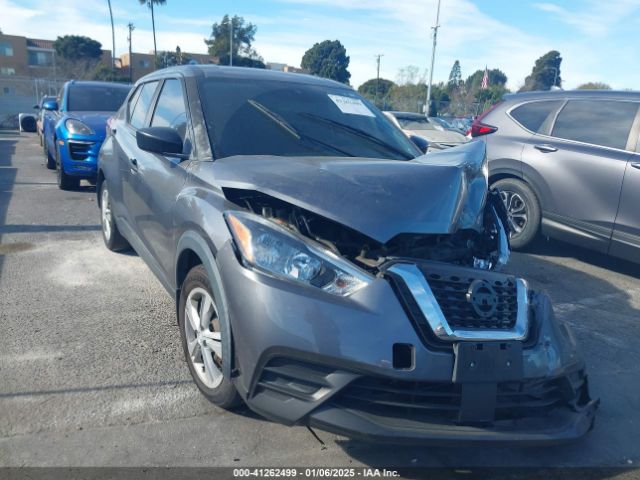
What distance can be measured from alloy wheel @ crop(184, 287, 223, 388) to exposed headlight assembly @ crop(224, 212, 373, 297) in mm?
396

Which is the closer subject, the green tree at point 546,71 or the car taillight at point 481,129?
the car taillight at point 481,129

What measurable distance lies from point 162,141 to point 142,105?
1636 millimetres

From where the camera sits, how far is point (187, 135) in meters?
3.53

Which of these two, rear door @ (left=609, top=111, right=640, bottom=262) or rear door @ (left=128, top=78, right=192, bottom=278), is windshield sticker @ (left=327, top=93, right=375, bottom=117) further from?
rear door @ (left=609, top=111, right=640, bottom=262)

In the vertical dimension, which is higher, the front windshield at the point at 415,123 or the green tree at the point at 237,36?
the green tree at the point at 237,36

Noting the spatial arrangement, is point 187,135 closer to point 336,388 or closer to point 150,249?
point 150,249

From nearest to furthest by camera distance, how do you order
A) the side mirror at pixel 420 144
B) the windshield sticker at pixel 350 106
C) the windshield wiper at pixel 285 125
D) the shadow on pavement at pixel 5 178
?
the windshield wiper at pixel 285 125, the windshield sticker at pixel 350 106, the side mirror at pixel 420 144, the shadow on pavement at pixel 5 178

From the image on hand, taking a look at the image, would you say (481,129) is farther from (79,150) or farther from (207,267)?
(79,150)

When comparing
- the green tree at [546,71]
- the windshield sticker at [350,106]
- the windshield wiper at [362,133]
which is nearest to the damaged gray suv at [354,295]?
the windshield wiper at [362,133]

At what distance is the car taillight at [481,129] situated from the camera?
6898 millimetres

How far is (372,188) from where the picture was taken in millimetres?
2775

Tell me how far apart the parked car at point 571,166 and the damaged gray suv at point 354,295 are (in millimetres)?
2743

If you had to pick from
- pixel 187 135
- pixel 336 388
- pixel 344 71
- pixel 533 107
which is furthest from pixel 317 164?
pixel 344 71

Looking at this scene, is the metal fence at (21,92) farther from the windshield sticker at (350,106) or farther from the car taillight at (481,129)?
the windshield sticker at (350,106)
